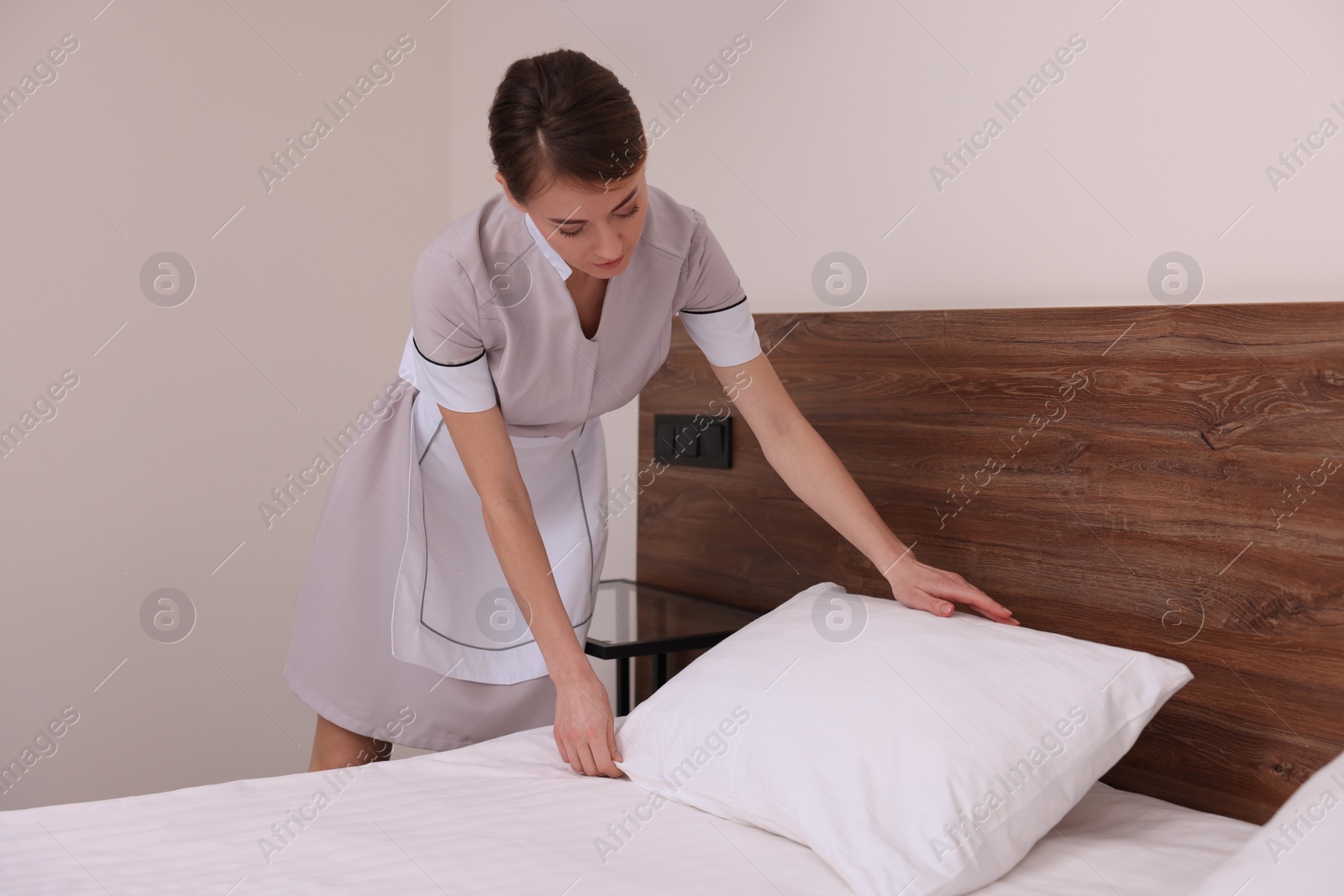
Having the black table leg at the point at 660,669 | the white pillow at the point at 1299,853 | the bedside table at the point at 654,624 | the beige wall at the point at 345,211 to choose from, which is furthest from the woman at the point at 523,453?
the white pillow at the point at 1299,853

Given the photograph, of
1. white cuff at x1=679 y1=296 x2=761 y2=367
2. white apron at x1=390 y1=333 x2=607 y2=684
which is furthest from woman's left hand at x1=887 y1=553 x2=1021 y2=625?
white apron at x1=390 y1=333 x2=607 y2=684

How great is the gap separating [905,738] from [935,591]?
1.11 ft

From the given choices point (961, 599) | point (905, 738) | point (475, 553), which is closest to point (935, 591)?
point (961, 599)

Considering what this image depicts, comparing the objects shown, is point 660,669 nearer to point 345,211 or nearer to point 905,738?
point 905,738

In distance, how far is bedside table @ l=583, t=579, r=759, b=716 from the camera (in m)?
1.79

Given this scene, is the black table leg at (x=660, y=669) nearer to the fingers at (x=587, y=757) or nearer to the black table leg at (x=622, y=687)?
the black table leg at (x=622, y=687)

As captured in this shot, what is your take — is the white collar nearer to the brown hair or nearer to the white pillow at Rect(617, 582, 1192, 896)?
the brown hair

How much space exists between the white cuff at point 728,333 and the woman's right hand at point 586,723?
0.53 meters

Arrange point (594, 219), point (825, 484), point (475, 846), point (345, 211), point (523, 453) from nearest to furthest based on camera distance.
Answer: point (475, 846)
point (594, 219)
point (825, 484)
point (523, 453)
point (345, 211)

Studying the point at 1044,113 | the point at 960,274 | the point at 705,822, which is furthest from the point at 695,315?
the point at 705,822

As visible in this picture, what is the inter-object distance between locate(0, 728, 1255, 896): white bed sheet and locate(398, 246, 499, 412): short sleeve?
50cm

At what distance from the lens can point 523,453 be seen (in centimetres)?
168

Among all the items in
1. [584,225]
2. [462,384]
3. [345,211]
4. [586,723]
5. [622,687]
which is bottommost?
[622,687]

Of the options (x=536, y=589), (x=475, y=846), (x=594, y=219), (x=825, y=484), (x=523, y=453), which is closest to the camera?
(x=475, y=846)
